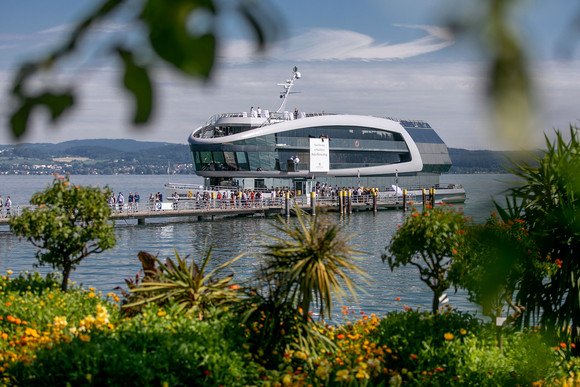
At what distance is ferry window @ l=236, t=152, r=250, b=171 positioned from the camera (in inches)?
2151

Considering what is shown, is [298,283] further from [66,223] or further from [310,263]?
[66,223]

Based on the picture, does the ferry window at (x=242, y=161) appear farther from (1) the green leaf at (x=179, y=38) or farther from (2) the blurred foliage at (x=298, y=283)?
(1) the green leaf at (x=179, y=38)

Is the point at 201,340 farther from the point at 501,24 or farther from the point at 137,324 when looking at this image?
the point at 501,24

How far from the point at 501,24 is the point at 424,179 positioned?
6983 cm

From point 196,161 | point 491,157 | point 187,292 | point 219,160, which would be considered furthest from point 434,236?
point 196,161

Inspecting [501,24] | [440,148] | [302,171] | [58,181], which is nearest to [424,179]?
[440,148]

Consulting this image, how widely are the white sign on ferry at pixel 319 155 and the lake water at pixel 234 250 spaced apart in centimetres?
840

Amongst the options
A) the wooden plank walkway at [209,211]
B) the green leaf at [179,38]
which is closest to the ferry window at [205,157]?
the wooden plank walkway at [209,211]

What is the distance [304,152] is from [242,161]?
6.30 metres

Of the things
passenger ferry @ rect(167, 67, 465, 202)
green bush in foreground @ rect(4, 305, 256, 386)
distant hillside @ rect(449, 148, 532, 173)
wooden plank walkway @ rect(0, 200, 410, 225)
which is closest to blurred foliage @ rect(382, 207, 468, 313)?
green bush in foreground @ rect(4, 305, 256, 386)

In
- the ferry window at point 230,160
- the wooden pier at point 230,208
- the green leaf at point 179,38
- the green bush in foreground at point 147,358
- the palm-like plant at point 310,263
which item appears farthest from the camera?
A: the ferry window at point 230,160

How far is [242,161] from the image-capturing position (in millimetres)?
54875

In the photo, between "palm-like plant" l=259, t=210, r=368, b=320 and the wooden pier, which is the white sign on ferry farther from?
"palm-like plant" l=259, t=210, r=368, b=320

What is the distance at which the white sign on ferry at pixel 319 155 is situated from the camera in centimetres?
5756
